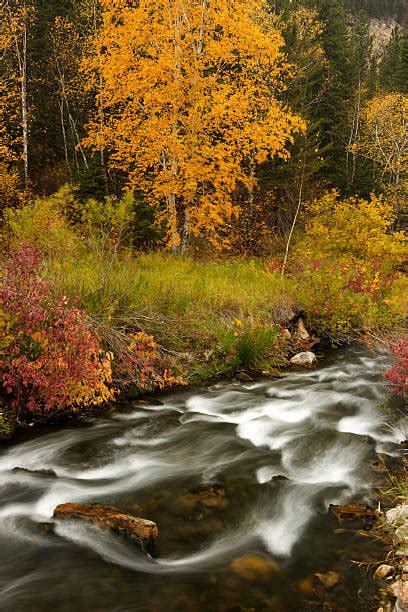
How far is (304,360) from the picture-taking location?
939cm

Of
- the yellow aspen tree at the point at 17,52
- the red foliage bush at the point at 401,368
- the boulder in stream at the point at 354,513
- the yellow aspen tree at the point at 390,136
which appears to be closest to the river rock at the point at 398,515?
the boulder in stream at the point at 354,513

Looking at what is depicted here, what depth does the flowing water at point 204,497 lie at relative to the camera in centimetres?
349

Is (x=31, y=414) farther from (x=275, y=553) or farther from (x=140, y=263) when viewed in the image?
(x=140, y=263)

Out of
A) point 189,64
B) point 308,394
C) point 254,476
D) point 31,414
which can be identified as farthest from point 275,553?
point 189,64

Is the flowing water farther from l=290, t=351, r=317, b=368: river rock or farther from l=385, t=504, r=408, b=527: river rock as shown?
l=290, t=351, r=317, b=368: river rock

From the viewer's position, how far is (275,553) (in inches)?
159

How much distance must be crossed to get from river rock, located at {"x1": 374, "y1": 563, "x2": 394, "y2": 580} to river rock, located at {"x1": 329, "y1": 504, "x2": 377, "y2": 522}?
73cm

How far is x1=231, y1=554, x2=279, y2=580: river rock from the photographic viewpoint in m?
3.71

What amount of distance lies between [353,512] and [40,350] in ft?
12.4

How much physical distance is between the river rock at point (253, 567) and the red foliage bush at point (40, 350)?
2889 millimetres

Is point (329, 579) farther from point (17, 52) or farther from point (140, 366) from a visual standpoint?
point (17, 52)

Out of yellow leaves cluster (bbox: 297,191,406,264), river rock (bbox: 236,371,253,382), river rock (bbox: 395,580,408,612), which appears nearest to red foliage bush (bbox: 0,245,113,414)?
river rock (bbox: 236,371,253,382)

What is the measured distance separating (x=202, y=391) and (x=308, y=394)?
1621 mm

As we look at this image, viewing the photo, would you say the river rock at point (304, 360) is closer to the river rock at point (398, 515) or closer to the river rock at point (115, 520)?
the river rock at point (398, 515)
